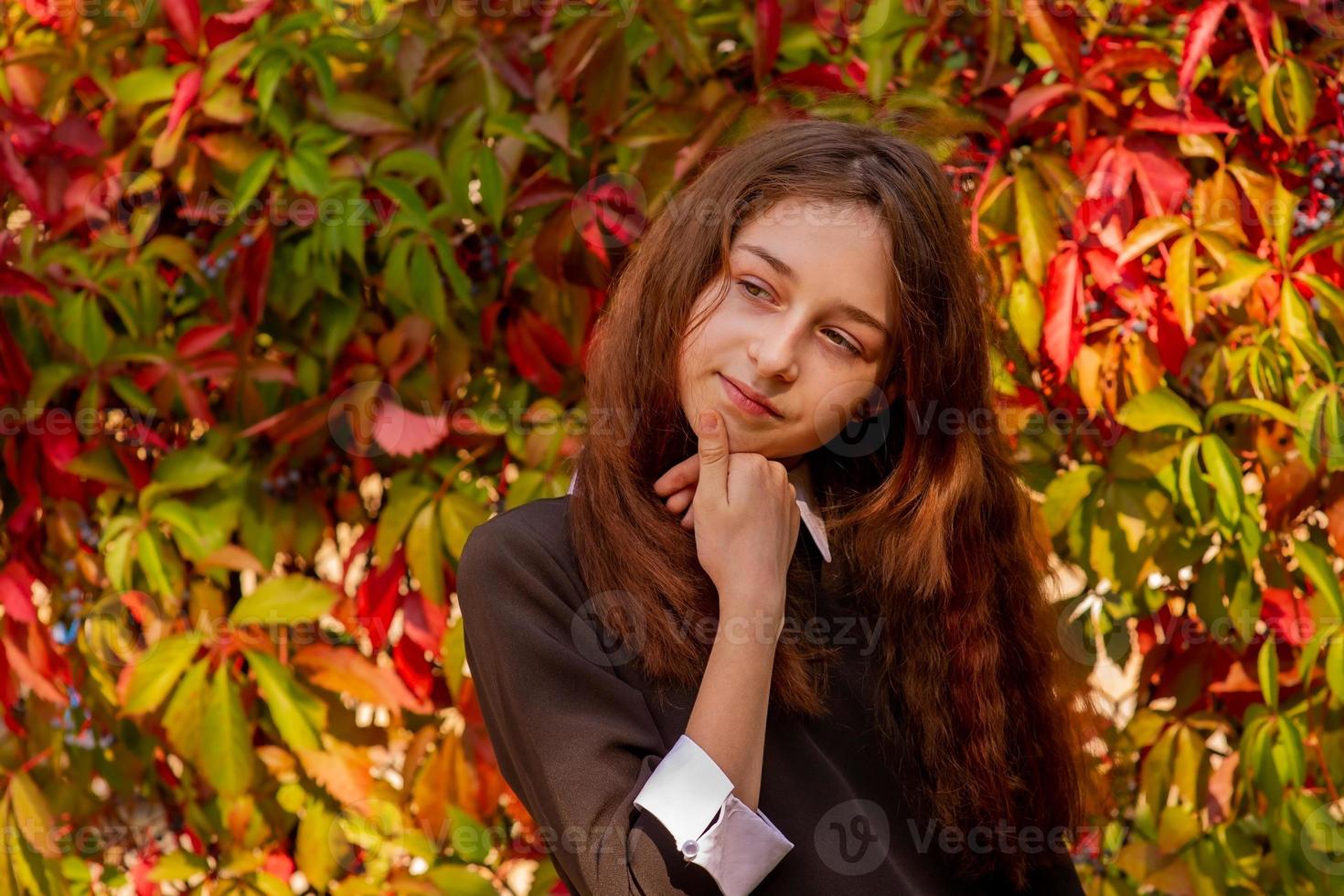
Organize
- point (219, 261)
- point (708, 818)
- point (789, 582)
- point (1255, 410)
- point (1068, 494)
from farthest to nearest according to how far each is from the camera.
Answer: point (219, 261)
point (1068, 494)
point (1255, 410)
point (789, 582)
point (708, 818)

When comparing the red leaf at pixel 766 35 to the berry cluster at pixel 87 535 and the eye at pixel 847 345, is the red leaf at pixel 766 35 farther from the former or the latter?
the berry cluster at pixel 87 535

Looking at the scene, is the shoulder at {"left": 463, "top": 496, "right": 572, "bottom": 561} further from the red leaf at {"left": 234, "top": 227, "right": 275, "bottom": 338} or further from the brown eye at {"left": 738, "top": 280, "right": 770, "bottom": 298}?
the red leaf at {"left": 234, "top": 227, "right": 275, "bottom": 338}

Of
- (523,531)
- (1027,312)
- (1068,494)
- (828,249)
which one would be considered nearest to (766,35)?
(1027,312)

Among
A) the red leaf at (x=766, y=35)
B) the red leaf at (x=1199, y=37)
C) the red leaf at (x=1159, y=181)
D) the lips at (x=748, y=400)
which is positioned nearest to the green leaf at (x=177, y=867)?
the lips at (x=748, y=400)

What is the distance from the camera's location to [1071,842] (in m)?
1.41

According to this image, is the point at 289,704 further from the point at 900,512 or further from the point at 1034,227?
the point at 1034,227

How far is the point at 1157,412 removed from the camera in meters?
1.58

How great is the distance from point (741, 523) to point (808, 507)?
20 cm

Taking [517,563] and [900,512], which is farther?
[900,512]

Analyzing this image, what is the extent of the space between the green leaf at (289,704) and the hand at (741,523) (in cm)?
74

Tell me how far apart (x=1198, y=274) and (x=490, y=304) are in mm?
896

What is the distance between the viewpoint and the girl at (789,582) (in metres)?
1.05

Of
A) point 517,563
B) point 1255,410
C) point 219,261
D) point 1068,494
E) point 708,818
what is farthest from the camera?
point 219,261

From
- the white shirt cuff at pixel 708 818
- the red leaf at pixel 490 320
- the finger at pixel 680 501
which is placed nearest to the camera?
the white shirt cuff at pixel 708 818
